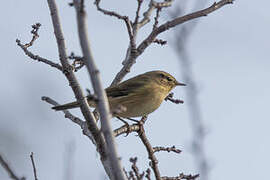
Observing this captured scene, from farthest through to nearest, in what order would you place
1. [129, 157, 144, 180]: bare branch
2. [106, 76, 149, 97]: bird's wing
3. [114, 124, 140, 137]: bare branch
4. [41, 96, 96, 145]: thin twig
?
[106, 76, 149, 97]: bird's wing, [114, 124, 140, 137]: bare branch, [41, 96, 96, 145]: thin twig, [129, 157, 144, 180]: bare branch

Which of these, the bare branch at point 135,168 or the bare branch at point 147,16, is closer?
the bare branch at point 135,168

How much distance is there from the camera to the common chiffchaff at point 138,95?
7160mm

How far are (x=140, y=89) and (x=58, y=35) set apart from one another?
3150 millimetres

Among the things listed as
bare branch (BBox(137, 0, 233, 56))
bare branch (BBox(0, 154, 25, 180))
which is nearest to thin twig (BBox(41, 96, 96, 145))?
bare branch (BBox(137, 0, 233, 56))

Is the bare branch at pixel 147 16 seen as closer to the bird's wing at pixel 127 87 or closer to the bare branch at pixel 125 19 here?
the bare branch at pixel 125 19

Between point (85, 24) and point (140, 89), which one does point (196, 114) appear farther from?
point (140, 89)

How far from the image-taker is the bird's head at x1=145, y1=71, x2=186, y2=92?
8352 mm

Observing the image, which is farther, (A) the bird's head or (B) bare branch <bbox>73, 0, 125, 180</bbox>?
(A) the bird's head

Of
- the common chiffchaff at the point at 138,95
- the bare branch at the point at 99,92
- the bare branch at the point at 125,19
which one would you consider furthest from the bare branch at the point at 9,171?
the common chiffchaff at the point at 138,95

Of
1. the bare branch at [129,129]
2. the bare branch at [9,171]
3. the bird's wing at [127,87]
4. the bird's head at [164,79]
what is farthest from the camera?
the bird's head at [164,79]

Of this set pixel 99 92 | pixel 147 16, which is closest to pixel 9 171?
pixel 99 92

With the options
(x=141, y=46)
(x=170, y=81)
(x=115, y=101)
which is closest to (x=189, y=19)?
(x=141, y=46)

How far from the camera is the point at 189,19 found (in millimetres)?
5301

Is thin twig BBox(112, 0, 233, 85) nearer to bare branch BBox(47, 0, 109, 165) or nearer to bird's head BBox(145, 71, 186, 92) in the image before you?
bare branch BBox(47, 0, 109, 165)
